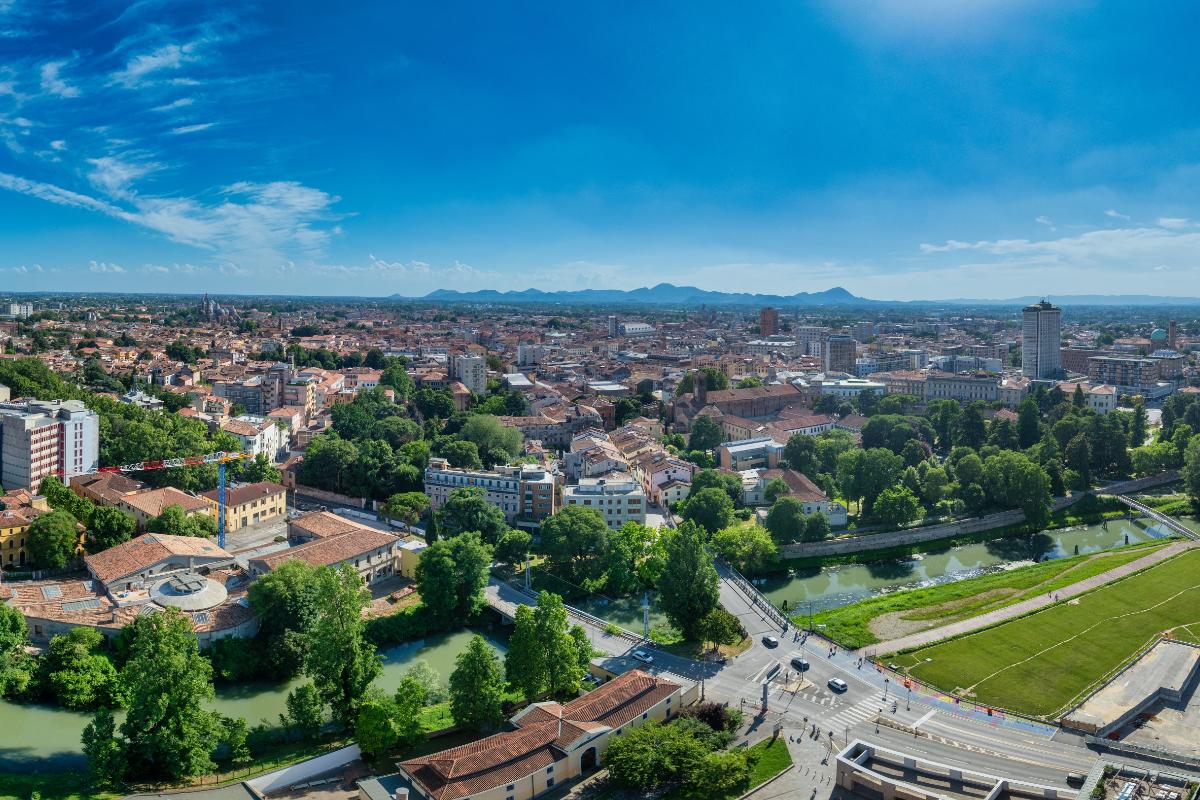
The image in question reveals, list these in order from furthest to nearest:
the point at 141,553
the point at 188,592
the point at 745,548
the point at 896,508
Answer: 1. the point at 896,508
2. the point at 745,548
3. the point at 141,553
4. the point at 188,592

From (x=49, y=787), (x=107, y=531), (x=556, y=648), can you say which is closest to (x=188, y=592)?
(x=107, y=531)

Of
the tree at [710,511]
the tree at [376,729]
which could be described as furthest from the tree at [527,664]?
the tree at [710,511]

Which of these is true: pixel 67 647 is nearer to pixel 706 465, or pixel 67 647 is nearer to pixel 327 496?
pixel 327 496

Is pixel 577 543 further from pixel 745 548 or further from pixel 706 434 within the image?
pixel 706 434

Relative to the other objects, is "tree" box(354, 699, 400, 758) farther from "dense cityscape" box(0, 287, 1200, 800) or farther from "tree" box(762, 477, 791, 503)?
"tree" box(762, 477, 791, 503)

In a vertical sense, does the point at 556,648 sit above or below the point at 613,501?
below

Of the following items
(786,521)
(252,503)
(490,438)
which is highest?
(490,438)

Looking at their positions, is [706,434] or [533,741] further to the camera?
[706,434]
